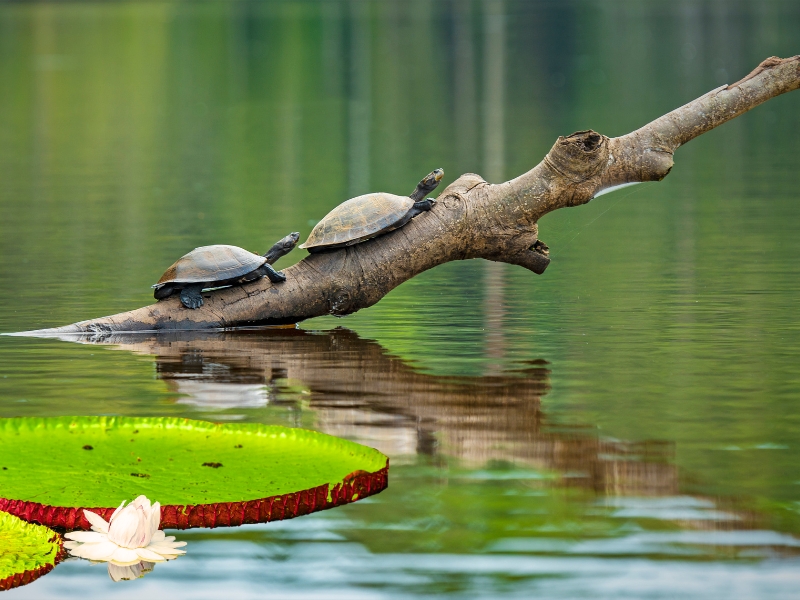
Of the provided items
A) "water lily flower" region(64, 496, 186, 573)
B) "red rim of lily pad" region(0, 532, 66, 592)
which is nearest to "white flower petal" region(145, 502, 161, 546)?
"water lily flower" region(64, 496, 186, 573)

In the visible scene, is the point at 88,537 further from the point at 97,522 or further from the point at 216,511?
the point at 216,511

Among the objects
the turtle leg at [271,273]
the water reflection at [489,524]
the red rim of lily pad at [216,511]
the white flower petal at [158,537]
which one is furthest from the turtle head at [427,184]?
the white flower petal at [158,537]

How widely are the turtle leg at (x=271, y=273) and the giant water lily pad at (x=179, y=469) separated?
4.85m

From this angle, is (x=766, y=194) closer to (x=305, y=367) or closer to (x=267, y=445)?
(x=305, y=367)

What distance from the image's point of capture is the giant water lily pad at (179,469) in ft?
23.8

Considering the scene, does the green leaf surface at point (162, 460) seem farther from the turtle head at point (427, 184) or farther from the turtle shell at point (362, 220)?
the turtle head at point (427, 184)

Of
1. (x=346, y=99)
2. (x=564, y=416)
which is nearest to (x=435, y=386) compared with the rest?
(x=564, y=416)

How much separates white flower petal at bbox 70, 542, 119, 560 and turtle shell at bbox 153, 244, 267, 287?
632 centimetres

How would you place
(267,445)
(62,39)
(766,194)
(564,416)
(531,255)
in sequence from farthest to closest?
(62,39)
(766,194)
(531,255)
(564,416)
(267,445)

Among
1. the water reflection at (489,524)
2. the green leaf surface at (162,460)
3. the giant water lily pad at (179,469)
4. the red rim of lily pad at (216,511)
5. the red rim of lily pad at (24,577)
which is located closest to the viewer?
the red rim of lily pad at (24,577)

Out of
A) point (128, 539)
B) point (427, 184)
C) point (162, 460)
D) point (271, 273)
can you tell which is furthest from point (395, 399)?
point (128, 539)

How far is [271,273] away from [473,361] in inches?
101

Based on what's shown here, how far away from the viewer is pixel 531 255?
13.3m

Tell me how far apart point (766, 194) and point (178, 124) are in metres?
24.3
